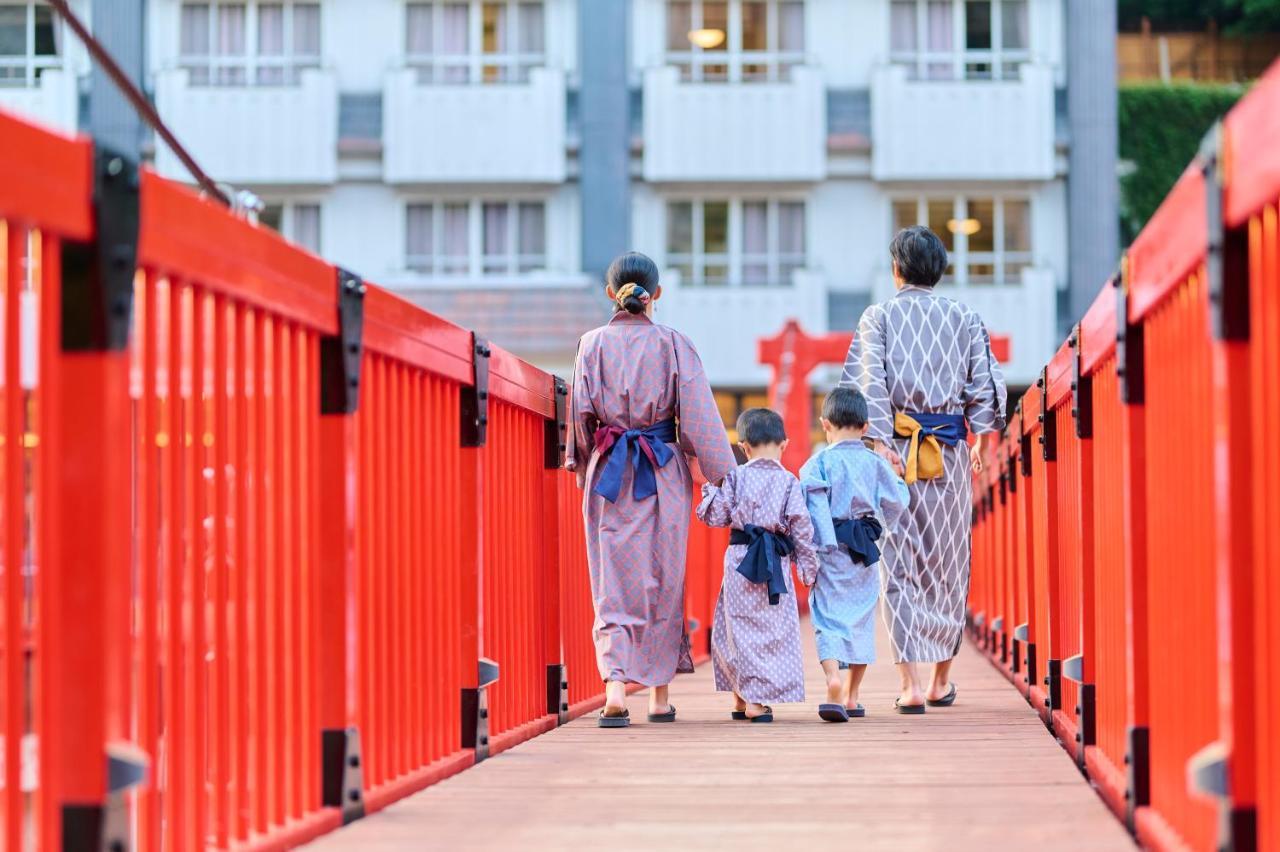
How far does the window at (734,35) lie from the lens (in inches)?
997

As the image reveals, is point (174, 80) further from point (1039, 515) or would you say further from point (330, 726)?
point (330, 726)

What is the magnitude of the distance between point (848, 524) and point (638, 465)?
0.91 meters

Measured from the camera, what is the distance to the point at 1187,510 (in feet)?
9.77

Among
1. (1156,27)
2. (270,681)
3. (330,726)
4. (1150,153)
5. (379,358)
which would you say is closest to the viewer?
(270,681)

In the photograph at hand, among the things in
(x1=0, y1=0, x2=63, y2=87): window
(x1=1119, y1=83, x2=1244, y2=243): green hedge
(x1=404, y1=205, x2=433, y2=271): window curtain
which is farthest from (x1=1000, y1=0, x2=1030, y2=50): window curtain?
(x1=0, y1=0, x2=63, y2=87): window

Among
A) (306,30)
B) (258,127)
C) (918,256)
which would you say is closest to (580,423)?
(918,256)

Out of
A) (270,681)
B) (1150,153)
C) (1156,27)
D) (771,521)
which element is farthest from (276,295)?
(1156,27)

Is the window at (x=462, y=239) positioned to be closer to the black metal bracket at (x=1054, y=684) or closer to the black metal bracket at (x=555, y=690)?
the black metal bracket at (x=555, y=690)

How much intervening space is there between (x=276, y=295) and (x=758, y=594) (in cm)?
347

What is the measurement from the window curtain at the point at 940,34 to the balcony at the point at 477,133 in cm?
498

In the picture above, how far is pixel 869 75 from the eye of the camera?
25.1 metres

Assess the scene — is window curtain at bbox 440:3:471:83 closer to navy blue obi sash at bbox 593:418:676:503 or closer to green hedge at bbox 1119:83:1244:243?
green hedge at bbox 1119:83:1244:243

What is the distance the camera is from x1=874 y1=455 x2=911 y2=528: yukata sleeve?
21.6 ft

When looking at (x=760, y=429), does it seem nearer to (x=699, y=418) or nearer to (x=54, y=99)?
(x=699, y=418)
